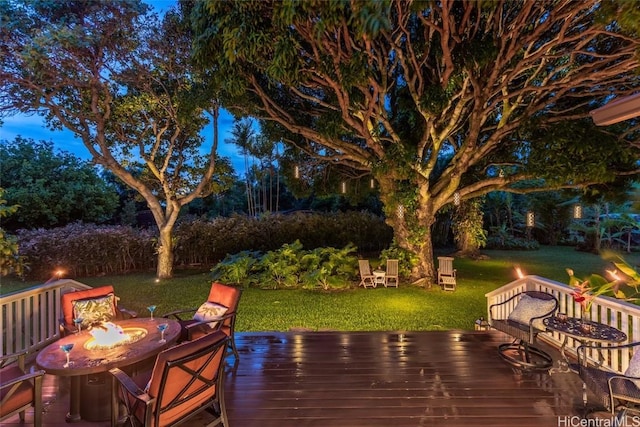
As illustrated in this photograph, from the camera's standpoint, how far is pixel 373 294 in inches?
302

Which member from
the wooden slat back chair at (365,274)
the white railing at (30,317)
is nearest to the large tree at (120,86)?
the white railing at (30,317)

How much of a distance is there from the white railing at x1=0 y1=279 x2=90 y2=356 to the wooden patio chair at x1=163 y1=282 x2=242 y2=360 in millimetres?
1729

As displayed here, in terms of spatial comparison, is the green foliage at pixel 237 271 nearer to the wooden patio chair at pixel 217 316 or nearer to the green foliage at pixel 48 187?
the wooden patio chair at pixel 217 316

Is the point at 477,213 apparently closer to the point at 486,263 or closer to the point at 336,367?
the point at 486,263

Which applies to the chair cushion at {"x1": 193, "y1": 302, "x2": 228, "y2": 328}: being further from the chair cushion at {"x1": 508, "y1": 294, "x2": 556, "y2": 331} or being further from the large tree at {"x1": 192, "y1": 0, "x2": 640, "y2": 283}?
the chair cushion at {"x1": 508, "y1": 294, "x2": 556, "y2": 331}

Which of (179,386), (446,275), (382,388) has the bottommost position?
(382,388)

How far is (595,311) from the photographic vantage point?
372 cm

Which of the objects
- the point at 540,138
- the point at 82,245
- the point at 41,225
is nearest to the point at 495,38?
the point at 540,138

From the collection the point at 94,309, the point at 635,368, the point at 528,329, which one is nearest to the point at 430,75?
the point at 528,329

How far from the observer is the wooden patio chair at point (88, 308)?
3426mm

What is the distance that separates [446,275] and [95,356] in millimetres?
8241

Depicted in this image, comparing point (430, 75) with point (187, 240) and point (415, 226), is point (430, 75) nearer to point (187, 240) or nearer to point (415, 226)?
point (415, 226)

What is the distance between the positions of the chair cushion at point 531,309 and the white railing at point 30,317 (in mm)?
6061

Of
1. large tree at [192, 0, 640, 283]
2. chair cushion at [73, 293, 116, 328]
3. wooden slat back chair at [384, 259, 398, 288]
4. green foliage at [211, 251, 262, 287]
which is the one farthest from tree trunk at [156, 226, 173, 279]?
wooden slat back chair at [384, 259, 398, 288]
